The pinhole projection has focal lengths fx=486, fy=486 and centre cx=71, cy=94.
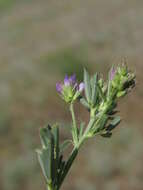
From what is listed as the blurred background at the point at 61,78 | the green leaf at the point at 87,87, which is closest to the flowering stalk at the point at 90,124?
the green leaf at the point at 87,87

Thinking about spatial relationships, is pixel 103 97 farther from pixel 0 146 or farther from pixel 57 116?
pixel 57 116

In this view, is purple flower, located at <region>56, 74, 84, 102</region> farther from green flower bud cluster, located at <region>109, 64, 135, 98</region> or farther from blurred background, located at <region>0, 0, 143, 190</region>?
blurred background, located at <region>0, 0, 143, 190</region>

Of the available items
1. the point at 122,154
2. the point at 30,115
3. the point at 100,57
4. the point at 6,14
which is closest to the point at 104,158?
the point at 122,154

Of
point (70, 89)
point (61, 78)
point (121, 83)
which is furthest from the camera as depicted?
point (61, 78)

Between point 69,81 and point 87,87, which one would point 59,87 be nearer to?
point 69,81

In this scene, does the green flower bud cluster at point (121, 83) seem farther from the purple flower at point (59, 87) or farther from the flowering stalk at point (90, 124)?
the purple flower at point (59, 87)

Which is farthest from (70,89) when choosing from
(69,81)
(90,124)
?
(90,124)
